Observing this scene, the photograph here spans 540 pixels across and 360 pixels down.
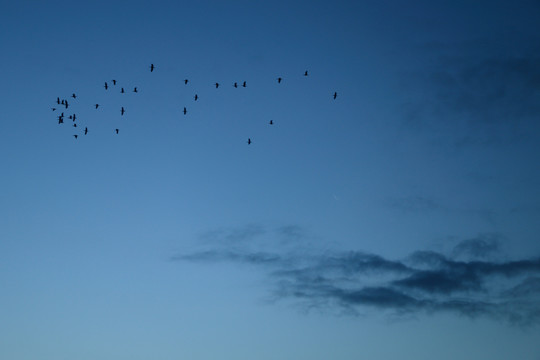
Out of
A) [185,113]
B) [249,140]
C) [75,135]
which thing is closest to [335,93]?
[249,140]

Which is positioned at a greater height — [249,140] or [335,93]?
[335,93]

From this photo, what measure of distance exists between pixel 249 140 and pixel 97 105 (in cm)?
2027

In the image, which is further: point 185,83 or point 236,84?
point 236,84

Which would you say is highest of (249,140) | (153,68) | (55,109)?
(153,68)

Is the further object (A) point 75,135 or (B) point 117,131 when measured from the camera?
(A) point 75,135

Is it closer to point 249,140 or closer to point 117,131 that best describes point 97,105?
point 117,131

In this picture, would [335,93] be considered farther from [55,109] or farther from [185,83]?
[55,109]

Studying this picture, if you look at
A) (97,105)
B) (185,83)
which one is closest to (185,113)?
(185,83)

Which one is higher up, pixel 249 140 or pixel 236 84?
pixel 236 84

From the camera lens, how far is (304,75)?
6481 centimetres

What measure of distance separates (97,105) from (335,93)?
30.4m

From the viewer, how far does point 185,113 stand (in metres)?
62.5

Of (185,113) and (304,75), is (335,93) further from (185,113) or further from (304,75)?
(185,113)

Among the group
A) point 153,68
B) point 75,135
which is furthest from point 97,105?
point 153,68
